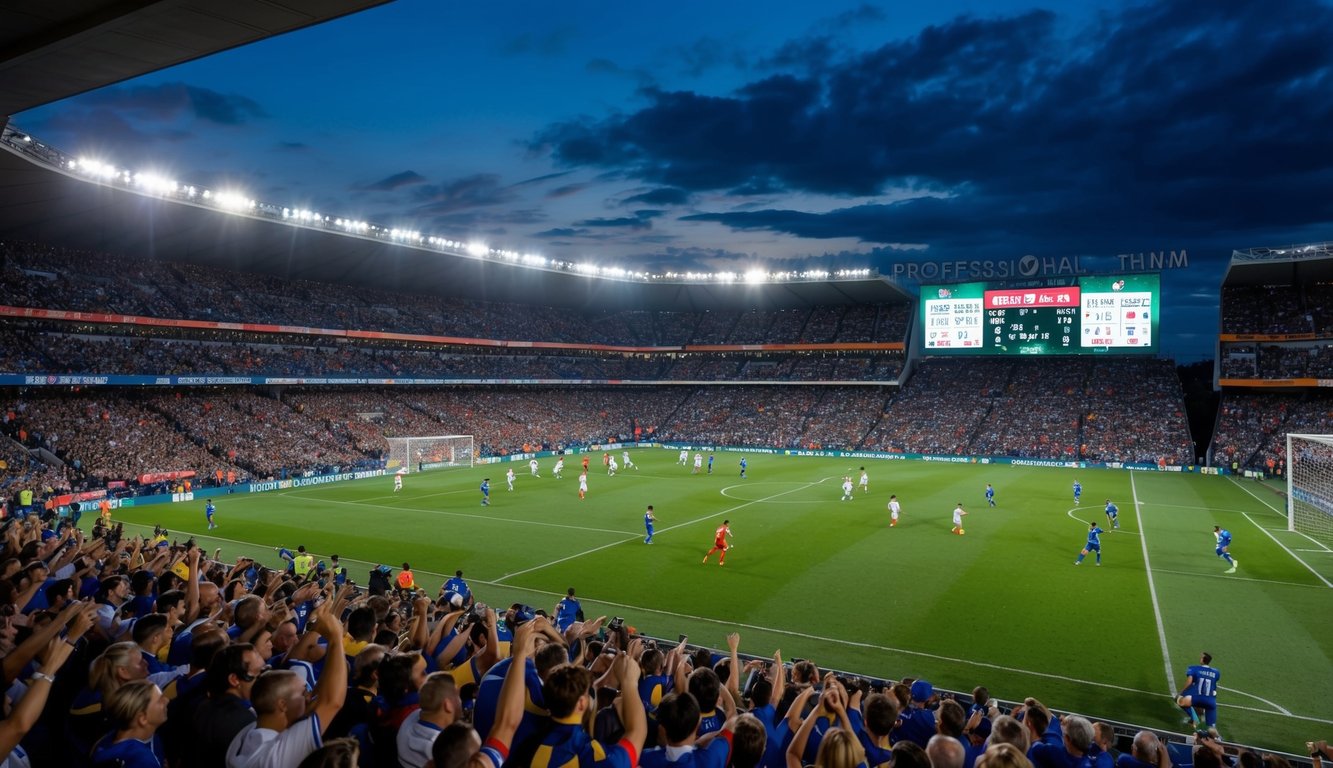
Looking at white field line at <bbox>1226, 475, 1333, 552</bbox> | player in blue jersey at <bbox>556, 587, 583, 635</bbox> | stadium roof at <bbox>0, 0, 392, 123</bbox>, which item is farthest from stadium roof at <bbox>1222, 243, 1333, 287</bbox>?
stadium roof at <bbox>0, 0, 392, 123</bbox>

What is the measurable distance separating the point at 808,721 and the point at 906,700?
349cm

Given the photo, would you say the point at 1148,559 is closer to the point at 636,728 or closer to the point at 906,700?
the point at 906,700

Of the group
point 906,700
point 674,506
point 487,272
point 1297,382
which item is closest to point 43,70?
point 906,700

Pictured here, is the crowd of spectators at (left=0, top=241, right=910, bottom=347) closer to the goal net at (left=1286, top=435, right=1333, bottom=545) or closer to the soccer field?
the soccer field

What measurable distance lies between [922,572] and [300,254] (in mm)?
48009

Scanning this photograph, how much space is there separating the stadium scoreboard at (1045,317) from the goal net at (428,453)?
117 ft

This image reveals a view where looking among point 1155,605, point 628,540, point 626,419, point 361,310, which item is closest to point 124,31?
point 628,540

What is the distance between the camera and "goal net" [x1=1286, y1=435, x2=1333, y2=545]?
2853 centimetres

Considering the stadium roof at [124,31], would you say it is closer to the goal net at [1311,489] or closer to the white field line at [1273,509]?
the white field line at [1273,509]

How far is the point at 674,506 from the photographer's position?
34.2 m

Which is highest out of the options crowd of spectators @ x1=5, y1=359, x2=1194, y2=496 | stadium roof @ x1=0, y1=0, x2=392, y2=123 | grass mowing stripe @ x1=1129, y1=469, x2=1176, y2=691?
stadium roof @ x1=0, y1=0, x2=392, y2=123

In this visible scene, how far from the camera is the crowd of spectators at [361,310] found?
4209cm

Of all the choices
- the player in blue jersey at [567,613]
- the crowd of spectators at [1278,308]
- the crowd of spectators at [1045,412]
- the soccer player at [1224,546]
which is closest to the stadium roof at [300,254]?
the crowd of spectators at [1045,412]

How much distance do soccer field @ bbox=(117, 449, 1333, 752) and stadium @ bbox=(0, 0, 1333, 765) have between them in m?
0.16
